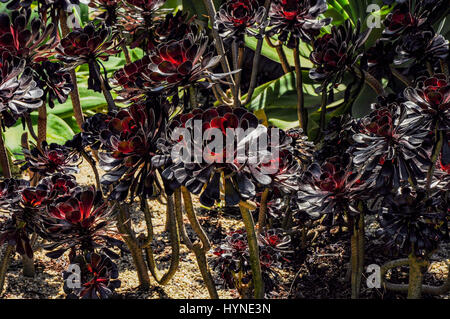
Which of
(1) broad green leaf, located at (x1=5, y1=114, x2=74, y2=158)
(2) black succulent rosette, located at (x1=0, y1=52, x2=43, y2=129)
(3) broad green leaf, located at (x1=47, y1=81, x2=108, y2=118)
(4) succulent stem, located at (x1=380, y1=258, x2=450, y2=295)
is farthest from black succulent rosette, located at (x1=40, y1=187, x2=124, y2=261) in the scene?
(3) broad green leaf, located at (x1=47, y1=81, x2=108, y2=118)

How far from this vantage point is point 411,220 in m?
1.12

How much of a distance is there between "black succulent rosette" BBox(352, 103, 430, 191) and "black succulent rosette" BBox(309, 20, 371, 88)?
0.28 m

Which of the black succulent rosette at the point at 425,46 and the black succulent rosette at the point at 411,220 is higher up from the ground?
the black succulent rosette at the point at 425,46

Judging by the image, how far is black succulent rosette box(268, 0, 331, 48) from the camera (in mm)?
1346

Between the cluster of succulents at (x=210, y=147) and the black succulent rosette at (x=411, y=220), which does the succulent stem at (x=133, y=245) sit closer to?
the cluster of succulents at (x=210, y=147)

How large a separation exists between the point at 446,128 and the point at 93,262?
788mm

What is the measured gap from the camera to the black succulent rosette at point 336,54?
1.31m

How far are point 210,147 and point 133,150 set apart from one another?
0.58ft

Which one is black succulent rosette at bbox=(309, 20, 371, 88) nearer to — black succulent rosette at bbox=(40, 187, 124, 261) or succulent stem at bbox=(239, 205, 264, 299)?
succulent stem at bbox=(239, 205, 264, 299)

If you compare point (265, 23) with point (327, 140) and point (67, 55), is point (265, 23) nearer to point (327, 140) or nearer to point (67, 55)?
point (327, 140)

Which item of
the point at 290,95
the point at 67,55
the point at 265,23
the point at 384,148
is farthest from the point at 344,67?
the point at 290,95

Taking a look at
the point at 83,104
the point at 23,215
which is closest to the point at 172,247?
the point at 23,215

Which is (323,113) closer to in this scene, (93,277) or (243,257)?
(243,257)

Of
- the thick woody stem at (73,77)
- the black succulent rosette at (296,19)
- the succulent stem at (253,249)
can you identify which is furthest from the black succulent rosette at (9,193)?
the black succulent rosette at (296,19)
